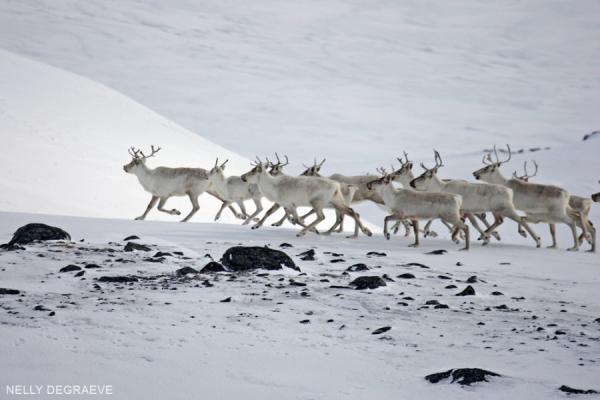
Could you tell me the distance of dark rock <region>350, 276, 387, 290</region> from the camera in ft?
27.6

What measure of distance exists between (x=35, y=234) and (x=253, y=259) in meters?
2.86

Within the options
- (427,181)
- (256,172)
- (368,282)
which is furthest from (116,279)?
(427,181)

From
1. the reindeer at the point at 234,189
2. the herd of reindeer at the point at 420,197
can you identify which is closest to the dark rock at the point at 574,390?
the herd of reindeer at the point at 420,197

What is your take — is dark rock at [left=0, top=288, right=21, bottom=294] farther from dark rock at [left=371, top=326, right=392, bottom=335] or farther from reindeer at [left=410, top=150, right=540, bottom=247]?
reindeer at [left=410, top=150, right=540, bottom=247]

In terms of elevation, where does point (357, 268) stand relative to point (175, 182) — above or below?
below

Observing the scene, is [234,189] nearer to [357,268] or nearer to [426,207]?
[426,207]

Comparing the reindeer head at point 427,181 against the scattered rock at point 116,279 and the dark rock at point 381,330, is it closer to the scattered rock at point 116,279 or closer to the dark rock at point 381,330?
the scattered rock at point 116,279

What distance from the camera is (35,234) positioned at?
33.6 feet

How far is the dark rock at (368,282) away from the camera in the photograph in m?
8.41

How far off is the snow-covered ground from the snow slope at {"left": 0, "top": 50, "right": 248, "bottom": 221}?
9992 millimetres

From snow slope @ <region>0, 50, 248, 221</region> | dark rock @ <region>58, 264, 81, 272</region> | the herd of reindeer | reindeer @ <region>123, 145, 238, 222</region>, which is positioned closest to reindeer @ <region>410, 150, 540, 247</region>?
the herd of reindeer

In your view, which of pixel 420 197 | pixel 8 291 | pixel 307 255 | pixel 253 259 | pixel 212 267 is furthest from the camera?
pixel 420 197

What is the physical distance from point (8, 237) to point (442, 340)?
20.8 ft

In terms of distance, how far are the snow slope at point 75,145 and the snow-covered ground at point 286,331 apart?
32.8ft
